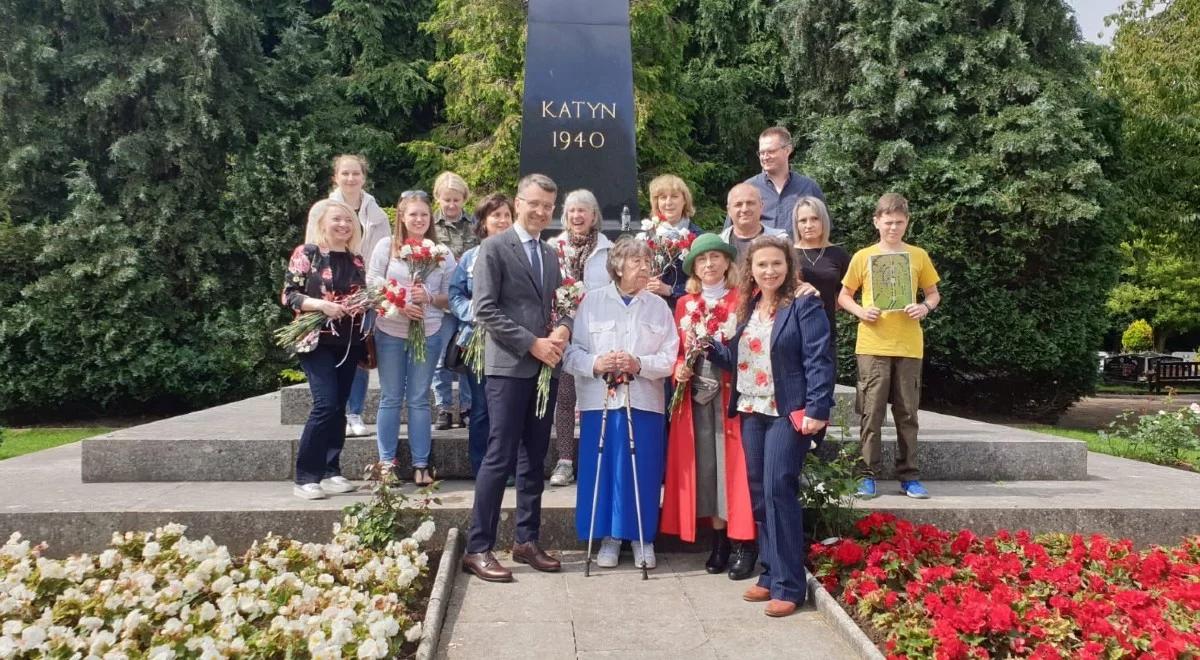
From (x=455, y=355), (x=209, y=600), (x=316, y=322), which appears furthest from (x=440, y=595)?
(x=316, y=322)

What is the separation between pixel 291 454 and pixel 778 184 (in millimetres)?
3518

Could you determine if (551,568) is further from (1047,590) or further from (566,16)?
(566,16)

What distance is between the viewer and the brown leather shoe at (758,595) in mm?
3961

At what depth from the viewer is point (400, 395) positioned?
498 centimetres

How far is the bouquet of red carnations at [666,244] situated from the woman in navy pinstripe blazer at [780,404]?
0.94 metres

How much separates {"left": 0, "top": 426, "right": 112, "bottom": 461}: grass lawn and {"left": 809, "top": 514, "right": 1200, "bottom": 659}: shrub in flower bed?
9408 mm

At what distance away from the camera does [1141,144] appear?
14.3 metres

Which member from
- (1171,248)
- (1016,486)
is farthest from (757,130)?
(1016,486)

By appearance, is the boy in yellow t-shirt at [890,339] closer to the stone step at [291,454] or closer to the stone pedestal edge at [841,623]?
the stone step at [291,454]

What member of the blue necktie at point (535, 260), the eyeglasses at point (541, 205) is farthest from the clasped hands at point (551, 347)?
the eyeglasses at point (541, 205)

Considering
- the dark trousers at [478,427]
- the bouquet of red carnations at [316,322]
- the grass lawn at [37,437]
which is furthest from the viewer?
the grass lawn at [37,437]

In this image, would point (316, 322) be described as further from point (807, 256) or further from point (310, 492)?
point (807, 256)

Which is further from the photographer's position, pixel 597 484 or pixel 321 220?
pixel 321 220

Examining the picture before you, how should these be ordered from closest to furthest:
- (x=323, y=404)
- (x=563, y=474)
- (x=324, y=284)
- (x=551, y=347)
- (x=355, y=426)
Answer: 1. (x=551, y=347)
2. (x=323, y=404)
3. (x=324, y=284)
4. (x=563, y=474)
5. (x=355, y=426)
